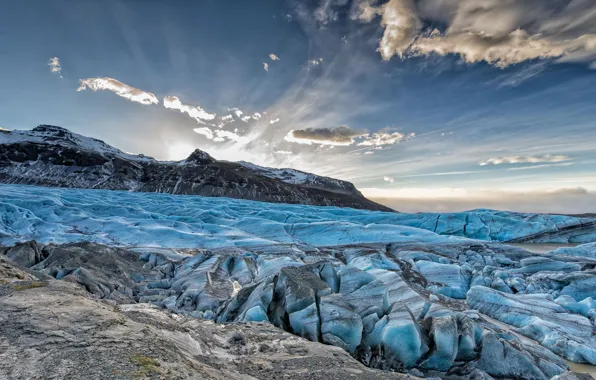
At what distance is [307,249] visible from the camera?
25.4 meters

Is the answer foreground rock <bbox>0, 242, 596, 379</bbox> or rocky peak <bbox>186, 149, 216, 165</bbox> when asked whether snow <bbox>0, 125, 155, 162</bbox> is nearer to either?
rocky peak <bbox>186, 149, 216, 165</bbox>

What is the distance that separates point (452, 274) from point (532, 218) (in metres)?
33.9

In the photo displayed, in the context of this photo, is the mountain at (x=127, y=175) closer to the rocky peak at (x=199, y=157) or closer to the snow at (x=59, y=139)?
the rocky peak at (x=199, y=157)

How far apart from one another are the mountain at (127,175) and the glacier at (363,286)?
81.4 m

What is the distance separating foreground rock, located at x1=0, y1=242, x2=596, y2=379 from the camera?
788 cm

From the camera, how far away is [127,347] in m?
4.20

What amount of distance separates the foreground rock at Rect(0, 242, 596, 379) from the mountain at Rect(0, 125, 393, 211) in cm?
9638

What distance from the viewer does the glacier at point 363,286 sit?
8016mm

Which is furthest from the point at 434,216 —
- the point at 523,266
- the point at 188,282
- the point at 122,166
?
the point at 122,166

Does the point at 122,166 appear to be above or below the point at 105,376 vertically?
above

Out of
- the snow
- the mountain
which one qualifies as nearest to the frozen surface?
the mountain

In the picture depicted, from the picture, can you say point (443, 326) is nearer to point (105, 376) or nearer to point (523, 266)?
point (105, 376)

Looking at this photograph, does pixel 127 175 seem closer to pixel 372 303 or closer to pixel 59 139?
pixel 59 139

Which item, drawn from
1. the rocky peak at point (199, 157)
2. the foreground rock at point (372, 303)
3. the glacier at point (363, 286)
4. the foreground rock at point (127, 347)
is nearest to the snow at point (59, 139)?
the rocky peak at point (199, 157)
